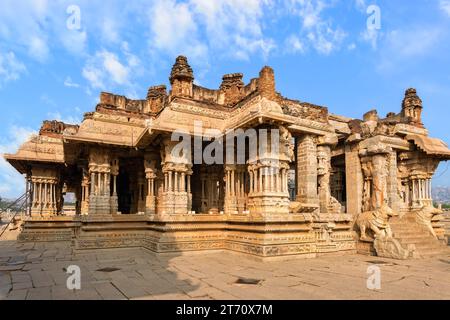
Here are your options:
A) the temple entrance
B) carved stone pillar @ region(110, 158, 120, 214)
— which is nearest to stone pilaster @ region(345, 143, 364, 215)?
the temple entrance

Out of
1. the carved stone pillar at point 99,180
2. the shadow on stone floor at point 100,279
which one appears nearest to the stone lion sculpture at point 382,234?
the shadow on stone floor at point 100,279

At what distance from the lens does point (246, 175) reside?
15891 mm

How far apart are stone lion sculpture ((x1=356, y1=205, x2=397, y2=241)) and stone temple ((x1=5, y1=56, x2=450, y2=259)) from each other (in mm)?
47

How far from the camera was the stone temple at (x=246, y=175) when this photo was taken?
11609 millimetres

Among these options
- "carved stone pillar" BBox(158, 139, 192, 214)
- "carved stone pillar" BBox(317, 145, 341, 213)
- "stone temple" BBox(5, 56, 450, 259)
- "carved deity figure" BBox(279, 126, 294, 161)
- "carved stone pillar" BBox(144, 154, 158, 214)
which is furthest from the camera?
"carved stone pillar" BBox(144, 154, 158, 214)

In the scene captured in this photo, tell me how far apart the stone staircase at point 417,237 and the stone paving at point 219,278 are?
944 mm

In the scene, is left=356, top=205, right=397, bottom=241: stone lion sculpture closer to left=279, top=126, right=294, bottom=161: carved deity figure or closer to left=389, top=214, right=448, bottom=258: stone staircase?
left=389, top=214, right=448, bottom=258: stone staircase

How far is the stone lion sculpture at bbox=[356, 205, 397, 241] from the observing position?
1198cm

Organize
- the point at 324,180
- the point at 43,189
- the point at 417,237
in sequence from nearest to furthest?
the point at 417,237, the point at 324,180, the point at 43,189

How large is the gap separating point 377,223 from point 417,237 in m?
2.63

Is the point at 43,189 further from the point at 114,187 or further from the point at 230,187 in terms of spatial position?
the point at 230,187

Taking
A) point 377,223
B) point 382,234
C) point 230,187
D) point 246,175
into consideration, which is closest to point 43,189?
point 230,187

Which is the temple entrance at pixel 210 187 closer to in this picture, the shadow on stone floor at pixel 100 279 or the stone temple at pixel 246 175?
the stone temple at pixel 246 175
